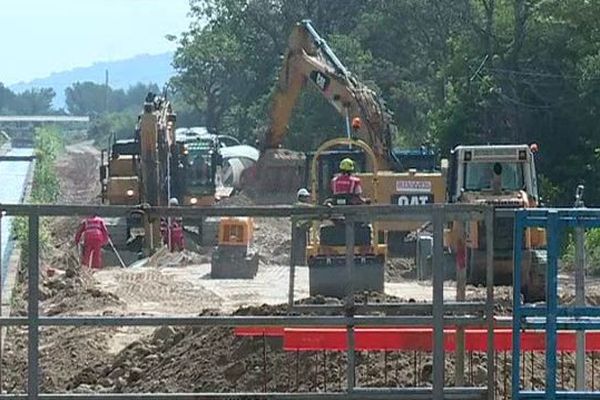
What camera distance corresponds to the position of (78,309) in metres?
23.4

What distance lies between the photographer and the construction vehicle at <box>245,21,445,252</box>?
3044 centimetres

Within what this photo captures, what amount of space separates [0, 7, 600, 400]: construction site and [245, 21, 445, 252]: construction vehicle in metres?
0.06

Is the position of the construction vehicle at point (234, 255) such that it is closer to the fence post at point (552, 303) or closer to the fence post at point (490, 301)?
the fence post at point (490, 301)

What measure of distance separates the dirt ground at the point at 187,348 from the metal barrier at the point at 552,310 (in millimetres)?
2337

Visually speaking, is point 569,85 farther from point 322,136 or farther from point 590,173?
point 322,136

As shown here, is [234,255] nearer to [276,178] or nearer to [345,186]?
[345,186]

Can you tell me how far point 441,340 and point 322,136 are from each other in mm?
54031

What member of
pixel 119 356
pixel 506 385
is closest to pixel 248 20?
pixel 119 356

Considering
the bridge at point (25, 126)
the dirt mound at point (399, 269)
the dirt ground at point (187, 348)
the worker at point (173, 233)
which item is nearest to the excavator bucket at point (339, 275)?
the dirt ground at point (187, 348)

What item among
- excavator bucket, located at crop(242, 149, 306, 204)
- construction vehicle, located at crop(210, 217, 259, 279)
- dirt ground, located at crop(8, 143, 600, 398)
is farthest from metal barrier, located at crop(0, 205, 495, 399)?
excavator bucket, located at crop(242, 149, 306, 204)

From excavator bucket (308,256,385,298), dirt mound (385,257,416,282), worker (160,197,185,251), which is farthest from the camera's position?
worker (160,197,185,251)

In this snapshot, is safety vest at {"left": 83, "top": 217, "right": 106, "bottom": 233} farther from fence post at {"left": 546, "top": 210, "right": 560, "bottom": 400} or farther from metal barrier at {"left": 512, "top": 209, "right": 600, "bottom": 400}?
fence post at {"left": 546, "top": 210, "right": 560, "bottom": 400}

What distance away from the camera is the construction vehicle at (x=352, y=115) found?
30438 millimetres

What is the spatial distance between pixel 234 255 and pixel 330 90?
6.44 meters
